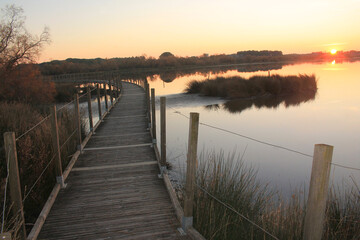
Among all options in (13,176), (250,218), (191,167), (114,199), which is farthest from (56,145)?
(250,218)

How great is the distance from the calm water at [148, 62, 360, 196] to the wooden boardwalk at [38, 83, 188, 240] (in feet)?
4.50

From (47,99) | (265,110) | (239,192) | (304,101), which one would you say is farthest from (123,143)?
(47,99)

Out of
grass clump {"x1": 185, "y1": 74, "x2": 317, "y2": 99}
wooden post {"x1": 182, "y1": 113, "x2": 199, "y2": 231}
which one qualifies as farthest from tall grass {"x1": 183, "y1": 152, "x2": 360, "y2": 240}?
grass clump {"x1": 185, "y1": 74, "x2": 317, "y2": 99}

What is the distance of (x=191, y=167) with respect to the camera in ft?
10.3

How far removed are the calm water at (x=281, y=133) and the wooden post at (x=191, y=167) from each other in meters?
2.68

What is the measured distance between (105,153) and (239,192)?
3.18 metres

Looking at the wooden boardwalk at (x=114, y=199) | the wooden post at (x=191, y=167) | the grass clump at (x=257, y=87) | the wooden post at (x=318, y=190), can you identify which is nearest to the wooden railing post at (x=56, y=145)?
the wooden boardwalk at (x=114, y=199)

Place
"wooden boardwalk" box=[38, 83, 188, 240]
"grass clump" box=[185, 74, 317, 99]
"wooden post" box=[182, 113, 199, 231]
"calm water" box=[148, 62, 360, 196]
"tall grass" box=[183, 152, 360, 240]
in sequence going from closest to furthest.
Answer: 1. "wooden post" box=[182, 113, 199, 231]
2. "tall grass" box=[183, 152, 360, 240]
3. "wooden boardwalk" box=[38, 83, 188, 240]
4. "calm water" box=[148, 62, 360, 196]
5. "grass clump" box=[185, 74, 317, 99]

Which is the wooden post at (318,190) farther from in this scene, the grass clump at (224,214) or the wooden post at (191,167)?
the wooden post at (191,167)

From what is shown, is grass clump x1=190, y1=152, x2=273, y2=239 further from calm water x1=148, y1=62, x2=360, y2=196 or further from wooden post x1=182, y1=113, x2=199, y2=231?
calm water x1=148, y1=62, x2=360, y2=196

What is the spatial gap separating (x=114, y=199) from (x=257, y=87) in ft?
53.6

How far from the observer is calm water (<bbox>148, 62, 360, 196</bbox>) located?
7.00 m

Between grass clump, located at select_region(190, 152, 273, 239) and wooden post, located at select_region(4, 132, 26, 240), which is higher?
wooden post, located at select_region(4, 132, 26, 240)

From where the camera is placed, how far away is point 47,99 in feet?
67.2
